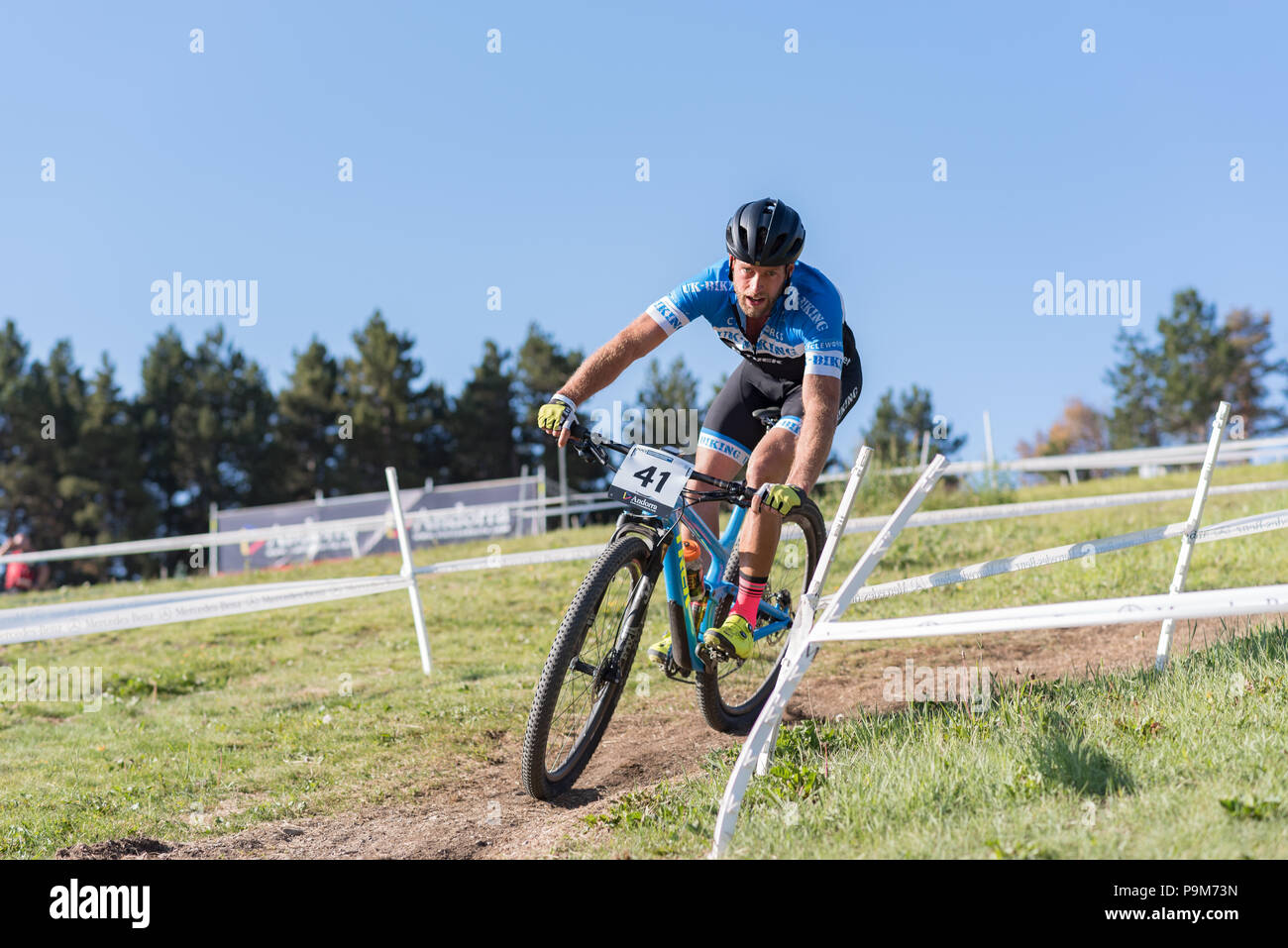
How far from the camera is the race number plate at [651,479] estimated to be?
414 cm

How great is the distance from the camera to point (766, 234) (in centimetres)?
433

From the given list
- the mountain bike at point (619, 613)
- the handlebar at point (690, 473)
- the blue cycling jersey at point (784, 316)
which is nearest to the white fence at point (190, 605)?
the mountain bike at point (619, 613)

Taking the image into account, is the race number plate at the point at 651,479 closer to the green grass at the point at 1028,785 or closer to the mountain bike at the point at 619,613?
the mountain bike at the point at 619,613

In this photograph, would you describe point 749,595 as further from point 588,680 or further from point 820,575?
point 588,680

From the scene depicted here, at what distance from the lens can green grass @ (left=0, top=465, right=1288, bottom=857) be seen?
4.59m

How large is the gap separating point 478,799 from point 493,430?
58.0 metres

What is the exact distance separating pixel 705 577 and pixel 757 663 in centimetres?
180

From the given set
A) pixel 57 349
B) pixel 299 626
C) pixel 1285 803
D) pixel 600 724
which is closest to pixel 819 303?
pixel 600 724

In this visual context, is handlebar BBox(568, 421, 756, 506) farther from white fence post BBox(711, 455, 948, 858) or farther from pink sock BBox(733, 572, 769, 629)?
white fence post BBox(711, 455, 948, 858)

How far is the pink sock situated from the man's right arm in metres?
1.15

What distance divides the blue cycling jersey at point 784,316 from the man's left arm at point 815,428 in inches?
2.6
